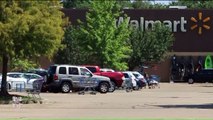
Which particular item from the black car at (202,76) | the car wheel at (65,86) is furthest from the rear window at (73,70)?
the black car at (202,76)

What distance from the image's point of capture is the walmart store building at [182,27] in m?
73.9

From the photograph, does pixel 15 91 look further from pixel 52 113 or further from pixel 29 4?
pixel 52 113

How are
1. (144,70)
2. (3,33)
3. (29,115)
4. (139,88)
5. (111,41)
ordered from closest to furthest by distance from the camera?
(29,115), (3,33), (139,88), (111,41), (144,70)

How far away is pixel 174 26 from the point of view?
74.4 m

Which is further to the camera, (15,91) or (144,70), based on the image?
(144,70)

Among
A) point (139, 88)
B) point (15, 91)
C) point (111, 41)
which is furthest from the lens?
point (111, 41)

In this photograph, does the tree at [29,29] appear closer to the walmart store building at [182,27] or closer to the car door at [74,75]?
the car door at [74,75]

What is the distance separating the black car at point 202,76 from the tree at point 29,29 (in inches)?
1533

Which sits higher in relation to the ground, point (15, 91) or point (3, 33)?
point (3, 33)

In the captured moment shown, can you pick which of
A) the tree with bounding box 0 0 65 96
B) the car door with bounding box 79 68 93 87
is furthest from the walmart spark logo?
the tree with bounding box 0 0 65 96

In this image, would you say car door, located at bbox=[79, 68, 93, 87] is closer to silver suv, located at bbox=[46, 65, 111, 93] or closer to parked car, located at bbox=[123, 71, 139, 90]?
silver suv, located at bbox=[46, 65, 111, 93]

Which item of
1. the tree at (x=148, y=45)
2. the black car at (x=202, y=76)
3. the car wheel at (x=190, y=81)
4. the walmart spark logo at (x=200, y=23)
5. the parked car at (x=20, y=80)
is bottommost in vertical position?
the car wheel at (x=190, y=81)

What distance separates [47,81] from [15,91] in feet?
7.05

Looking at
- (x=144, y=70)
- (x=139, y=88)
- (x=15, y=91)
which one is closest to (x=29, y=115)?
(x=15, y=91)
